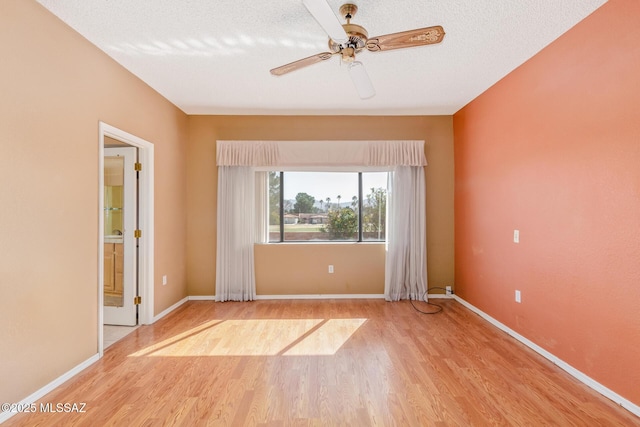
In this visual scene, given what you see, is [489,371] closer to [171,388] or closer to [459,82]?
[171,388]

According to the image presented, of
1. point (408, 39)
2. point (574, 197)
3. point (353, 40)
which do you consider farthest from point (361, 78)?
point (574, 197)

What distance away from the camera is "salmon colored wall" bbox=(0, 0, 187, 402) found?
6.28ft

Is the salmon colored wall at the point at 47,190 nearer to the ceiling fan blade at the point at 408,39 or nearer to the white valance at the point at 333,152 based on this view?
the white valance at the point at 333,152

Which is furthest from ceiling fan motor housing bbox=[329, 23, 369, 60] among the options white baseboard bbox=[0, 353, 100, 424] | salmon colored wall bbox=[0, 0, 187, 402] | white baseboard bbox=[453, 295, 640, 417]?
white baseboard bbox=[0, 353, 100, 424]

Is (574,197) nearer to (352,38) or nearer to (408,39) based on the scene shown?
(408,39)

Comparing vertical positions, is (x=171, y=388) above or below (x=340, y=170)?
below

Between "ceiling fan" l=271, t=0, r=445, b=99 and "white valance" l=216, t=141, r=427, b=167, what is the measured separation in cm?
201

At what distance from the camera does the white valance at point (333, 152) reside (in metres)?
4.36

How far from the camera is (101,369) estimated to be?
2502 millimetres

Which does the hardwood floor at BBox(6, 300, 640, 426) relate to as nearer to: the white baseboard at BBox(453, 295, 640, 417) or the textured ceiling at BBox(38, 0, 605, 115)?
the white baseboard at BBox(453, 295, 640, 417)

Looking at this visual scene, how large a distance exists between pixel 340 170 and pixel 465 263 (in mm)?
2117

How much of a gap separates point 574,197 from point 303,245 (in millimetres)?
3109

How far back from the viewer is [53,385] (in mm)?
2207

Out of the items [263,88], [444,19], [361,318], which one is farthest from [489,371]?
[263,88]
